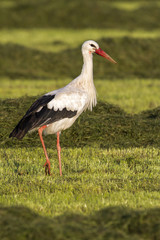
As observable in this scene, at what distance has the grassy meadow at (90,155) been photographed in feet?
17.0

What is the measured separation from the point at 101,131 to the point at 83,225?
5579 mm

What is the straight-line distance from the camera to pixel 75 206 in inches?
249

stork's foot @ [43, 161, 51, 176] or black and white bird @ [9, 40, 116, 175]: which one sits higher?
black and white bird @ [9, 40, 116, 175]

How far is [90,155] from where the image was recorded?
9312mm

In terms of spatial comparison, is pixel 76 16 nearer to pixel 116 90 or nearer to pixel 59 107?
pixel 116 90

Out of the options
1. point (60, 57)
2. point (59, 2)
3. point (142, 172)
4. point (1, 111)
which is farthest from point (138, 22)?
point (142, 172)

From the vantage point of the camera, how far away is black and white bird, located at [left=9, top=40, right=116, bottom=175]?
8.27 m

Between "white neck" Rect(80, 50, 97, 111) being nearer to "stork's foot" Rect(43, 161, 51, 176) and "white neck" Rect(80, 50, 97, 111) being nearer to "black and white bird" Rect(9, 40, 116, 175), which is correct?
"black and white bird" Rect(9, 40, 116, 175)

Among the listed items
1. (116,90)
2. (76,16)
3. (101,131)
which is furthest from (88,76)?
(76,16)

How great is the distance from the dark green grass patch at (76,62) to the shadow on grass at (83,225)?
54.7 feet

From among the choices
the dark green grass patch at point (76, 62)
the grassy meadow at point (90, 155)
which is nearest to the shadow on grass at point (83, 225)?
the grassy meadow at point (90, 155)

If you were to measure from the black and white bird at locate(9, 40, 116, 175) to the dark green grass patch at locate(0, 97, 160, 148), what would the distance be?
1.53 meters

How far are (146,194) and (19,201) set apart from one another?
1622 millimetres

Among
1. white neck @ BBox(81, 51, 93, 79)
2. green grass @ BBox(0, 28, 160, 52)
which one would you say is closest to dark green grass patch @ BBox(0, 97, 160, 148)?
white neck @ BBox(81, 51, 93, 79)
